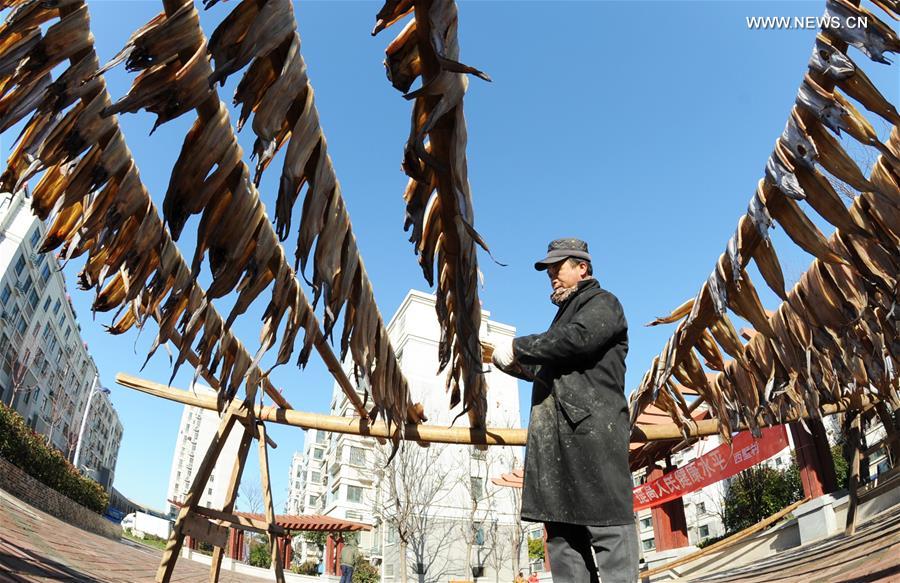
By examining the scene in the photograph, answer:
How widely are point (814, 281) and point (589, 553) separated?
1.73 m

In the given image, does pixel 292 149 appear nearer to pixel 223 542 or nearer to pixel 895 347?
pixel 223 542

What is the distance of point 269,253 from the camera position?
1.96 m

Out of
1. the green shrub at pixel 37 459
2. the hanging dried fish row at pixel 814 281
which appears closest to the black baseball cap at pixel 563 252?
the hanging dried fish row at pixel 814 281

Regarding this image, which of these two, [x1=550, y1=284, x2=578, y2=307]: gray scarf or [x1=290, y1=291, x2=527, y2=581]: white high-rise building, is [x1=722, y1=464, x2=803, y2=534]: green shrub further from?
[x1=550, y1=284, x2=578, y2=307]: gray scarf

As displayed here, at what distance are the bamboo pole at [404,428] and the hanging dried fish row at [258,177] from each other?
124 centimetres

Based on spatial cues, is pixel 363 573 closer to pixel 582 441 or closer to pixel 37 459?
pixel 37 459

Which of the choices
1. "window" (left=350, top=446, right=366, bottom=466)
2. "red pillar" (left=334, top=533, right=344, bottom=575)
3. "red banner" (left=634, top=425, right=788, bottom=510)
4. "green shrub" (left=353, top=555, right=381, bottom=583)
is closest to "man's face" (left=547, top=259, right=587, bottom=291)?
"red banner" (left=634, top=425, right=788, bottom=510)

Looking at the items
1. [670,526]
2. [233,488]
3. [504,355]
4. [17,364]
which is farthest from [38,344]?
[504,355]

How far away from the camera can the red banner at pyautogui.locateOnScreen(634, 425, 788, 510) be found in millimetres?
7504

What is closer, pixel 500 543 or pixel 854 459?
pixel 854 459

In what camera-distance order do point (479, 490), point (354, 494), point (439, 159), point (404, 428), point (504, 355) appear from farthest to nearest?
point (354, 494)
point (479, 490)
point (404, 428)
point (504, 355)
point (439, 159)

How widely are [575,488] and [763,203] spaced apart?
3.84 feet

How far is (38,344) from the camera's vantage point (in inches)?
1556

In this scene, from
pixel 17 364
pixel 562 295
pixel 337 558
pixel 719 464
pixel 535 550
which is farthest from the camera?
pixel 535 550
